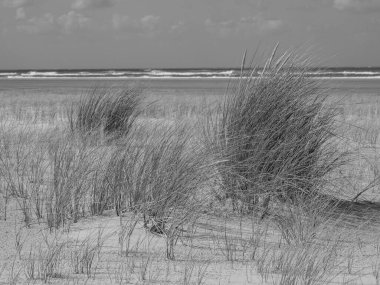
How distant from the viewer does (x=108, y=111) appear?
8.25 m

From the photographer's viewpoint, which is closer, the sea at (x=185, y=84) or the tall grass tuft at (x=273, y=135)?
the tall grass tuft at (x=273, y=135)

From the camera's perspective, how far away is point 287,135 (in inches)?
A: 193

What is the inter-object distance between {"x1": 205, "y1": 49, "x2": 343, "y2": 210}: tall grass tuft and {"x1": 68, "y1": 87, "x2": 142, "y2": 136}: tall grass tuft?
124 inches

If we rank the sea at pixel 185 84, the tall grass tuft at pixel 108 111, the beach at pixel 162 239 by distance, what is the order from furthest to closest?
1. the tall grass tuft at pixel 108 111
2. the sea at pixel 185 84
3. the beach at pixel 162 239

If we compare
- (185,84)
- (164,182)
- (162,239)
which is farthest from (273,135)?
(185,84)

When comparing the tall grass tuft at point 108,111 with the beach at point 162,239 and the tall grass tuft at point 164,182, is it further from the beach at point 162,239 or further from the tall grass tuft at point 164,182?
the tall grass tuft at point 164,182

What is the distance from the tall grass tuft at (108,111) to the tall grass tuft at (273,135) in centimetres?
315

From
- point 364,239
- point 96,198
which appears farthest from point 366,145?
point 96,198

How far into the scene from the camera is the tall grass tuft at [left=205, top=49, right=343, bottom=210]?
185 inches

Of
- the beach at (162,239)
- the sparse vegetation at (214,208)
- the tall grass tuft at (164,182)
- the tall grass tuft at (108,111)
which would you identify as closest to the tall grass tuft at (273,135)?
the sparse vegetation at (214,208)

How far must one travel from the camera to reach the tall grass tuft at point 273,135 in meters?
4.70

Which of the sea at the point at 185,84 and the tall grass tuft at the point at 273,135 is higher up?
the tall grass tuft at the point at 273,135

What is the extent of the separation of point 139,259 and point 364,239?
150 cm

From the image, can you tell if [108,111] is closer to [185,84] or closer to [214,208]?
[214,208]
